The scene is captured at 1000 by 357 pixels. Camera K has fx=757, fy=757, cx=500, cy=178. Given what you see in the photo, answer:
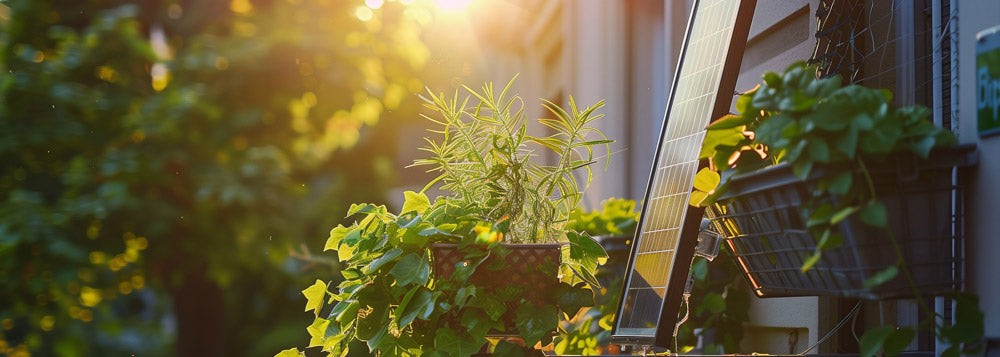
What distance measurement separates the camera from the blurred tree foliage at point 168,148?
4.61m

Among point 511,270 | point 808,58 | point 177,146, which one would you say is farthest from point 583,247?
point 177,146

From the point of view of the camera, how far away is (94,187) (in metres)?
4.80

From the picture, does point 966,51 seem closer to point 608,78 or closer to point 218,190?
point 608,78

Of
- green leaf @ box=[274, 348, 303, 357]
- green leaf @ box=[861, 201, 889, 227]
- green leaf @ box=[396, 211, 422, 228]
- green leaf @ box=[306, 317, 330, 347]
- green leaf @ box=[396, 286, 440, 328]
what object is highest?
green leaf @ box=[861, 201, 889, 227]

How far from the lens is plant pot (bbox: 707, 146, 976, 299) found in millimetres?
625

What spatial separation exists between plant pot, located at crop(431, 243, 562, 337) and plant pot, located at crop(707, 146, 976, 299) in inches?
10.9

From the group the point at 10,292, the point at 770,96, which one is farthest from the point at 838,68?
the point at 10,292

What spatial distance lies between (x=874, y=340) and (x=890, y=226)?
105 millimetres

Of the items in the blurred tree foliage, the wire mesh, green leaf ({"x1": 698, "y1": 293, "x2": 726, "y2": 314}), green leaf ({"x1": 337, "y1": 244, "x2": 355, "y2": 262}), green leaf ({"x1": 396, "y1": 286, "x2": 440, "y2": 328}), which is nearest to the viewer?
green leaf ({"x1": 396, "y1": 286, "x2": 440, "y2": 328})

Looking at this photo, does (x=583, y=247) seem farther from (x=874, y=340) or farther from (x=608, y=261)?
(x=608, y=261)

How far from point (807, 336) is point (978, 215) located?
2.96ft

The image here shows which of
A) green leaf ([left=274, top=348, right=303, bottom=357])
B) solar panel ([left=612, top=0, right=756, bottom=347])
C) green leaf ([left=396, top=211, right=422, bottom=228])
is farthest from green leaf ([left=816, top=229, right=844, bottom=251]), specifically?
green leaf ([left=274, top=348, right=303, bottom=357])

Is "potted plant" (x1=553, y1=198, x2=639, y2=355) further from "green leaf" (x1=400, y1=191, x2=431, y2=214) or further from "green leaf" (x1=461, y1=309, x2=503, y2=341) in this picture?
"green leaf" (x1=461, y1=309, x2=503, y2=341)

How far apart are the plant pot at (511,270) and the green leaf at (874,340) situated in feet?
1.21
